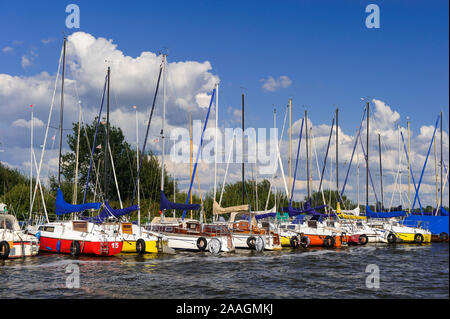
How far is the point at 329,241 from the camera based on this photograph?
48.8 meters

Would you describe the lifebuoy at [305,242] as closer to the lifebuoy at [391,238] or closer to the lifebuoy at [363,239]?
the lifebuoy at [363,239]

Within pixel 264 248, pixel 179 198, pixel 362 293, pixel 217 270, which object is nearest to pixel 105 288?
pixel 217 270

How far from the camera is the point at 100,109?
4978 centimetres

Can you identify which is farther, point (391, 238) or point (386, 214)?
point (386, 214)

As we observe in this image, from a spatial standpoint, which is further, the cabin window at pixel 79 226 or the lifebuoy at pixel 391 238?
the lifebuoy at pixel 391 238

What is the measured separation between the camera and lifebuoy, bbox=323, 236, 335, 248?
1916 inches

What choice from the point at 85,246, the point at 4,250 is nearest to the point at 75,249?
the point at 85,246

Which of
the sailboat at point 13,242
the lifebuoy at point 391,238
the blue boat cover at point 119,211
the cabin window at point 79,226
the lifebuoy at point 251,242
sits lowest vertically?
the lifebuoy at point 391,238

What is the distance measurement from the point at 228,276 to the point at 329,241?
23291 mm

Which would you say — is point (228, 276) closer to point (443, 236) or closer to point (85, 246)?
point (85, 246)

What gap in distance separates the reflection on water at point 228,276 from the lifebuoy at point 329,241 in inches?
286

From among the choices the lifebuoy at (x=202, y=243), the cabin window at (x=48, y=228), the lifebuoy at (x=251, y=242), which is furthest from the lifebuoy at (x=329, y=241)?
the cabin window at (x=48, y=228)

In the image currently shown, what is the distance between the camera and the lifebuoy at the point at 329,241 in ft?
160
